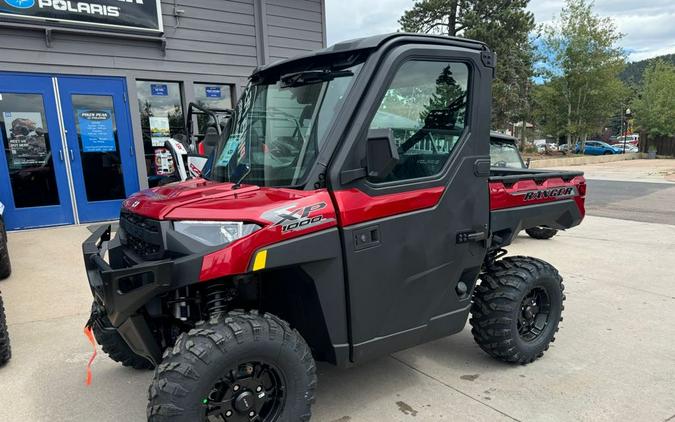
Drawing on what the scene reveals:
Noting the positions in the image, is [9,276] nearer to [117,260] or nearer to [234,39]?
[117,260]

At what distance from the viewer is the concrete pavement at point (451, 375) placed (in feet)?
9.07

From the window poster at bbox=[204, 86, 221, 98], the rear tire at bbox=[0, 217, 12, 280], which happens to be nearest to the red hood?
the rear tire at bbox=[0, 217, 12, 280]

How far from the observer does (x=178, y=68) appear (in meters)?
8.20

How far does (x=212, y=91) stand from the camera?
28.5ft

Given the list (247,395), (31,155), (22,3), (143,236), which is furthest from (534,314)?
(22,3)

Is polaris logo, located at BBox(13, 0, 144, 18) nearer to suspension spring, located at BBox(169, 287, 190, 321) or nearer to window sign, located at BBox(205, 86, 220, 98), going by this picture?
window sign, located at BBox(205, 86, 220, 98)

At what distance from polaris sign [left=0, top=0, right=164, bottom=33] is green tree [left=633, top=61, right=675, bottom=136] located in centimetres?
3479

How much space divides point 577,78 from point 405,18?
11.4 meters

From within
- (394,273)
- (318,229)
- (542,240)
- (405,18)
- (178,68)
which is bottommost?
(542,240)

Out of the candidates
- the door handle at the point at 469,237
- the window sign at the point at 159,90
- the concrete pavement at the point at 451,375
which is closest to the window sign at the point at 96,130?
the window sign at the point at 159,90

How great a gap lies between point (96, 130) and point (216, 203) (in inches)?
256

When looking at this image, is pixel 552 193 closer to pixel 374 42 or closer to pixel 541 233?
pixel 374 42

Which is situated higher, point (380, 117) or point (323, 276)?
point (380, 117)

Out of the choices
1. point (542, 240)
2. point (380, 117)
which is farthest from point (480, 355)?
point (542, 240)
